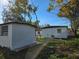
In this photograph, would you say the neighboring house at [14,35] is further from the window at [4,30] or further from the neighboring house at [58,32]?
the neighboring house at [58,32]

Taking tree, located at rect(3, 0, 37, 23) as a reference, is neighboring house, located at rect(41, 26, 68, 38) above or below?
below

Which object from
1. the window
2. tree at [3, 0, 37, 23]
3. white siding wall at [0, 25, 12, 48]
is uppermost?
tree at [3, 0, 37, 23]

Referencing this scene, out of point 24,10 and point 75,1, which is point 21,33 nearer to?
point 75,1

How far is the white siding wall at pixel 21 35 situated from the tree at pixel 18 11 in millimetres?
22173

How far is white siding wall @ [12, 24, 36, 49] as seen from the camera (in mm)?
20750

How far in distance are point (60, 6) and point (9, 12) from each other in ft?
95.8

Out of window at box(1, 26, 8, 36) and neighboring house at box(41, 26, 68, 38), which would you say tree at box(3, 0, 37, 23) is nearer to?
neighboring house at box(41, 26, 68, 38)

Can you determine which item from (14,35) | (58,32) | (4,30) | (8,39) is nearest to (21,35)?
(14,35)

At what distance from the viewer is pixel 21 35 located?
73.3ft

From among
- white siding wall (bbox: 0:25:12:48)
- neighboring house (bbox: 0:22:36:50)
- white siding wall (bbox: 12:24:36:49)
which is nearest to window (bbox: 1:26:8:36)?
neighboring house (bbox: 0:22:36:50)

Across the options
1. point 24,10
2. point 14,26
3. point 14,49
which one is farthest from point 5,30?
point 24,10

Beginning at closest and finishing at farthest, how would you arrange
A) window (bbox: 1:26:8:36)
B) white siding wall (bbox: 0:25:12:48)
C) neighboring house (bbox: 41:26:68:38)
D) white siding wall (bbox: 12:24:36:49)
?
white siding wall (bbox: 0:25:12:48)
white siding wall (bbox: 12:24:36:49)
window (bbox: 1:26:8:36)
neighboring house (bbox: 41:26:68:38)

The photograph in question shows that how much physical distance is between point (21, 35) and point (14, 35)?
1698 millimetres

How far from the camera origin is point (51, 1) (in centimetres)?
2388
